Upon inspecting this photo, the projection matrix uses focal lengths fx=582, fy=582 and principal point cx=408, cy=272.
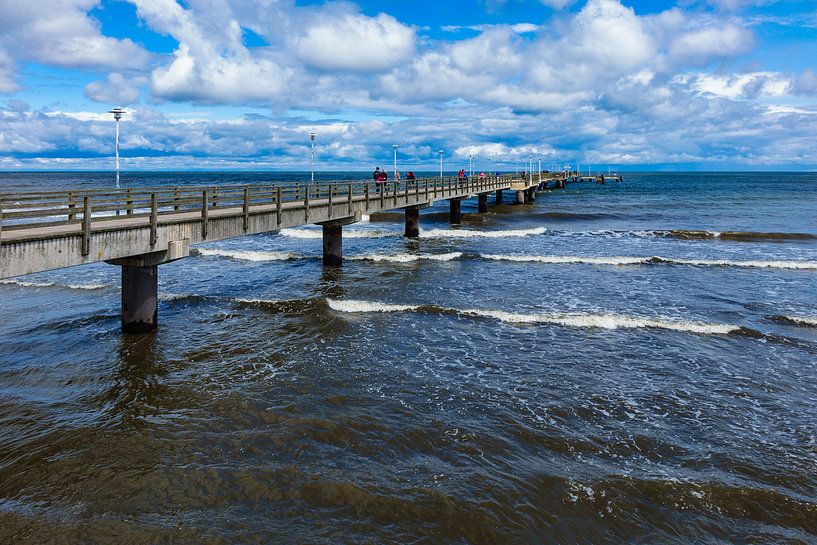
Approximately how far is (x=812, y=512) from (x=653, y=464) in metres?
1.91

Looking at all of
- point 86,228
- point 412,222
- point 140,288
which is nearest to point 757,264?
point 412,222

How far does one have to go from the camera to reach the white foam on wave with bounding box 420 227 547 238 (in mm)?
38425

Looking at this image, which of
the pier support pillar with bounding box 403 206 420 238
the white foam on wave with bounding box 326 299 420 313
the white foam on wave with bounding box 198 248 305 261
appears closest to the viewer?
the white foam on wave with bounding box 326 299 420 313

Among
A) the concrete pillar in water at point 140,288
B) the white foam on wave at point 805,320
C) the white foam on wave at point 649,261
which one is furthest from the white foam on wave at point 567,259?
the concrete pillar in water at point 140,288

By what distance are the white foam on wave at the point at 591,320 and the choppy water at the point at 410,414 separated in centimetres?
11

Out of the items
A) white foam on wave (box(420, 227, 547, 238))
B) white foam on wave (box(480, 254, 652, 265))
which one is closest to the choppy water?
white foam on wave (box(480, 254, 652, 265))

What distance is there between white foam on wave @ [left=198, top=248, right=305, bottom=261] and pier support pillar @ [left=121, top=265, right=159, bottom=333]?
13317mm

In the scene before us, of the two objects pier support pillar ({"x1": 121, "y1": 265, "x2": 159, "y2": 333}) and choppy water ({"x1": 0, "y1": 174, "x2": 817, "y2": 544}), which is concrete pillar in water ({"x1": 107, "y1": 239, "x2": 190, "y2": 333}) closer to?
pier support pillar ({"x1": 121, "y1": 265, "x2": 159, "y2": 333})

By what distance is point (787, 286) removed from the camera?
21922 millimetres

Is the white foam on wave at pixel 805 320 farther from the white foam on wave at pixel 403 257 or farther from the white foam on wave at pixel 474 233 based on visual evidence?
the white foam on wave at pixel 474 233

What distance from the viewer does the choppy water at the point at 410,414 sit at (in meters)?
7.10

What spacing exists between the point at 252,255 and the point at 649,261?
756 inches

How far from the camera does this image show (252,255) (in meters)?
28.7

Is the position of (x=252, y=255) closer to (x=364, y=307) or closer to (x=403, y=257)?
(x=403, y=257)
